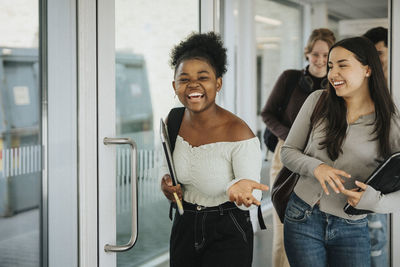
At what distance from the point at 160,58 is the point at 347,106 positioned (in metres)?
1.28

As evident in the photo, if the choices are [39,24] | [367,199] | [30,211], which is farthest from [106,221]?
[367,199]

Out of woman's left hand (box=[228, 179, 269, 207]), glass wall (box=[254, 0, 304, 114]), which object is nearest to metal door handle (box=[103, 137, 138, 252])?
woman's left hand (box=[228, 179, 269, 207])

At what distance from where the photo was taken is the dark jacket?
3473mm

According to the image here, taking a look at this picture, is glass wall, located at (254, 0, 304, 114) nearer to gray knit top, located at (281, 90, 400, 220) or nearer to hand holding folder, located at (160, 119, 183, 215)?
gray knit top, located at (281, 90, 400, 220)

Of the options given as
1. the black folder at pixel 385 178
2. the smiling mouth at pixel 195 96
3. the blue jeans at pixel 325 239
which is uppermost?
the smiling mouth at pixel 195 96

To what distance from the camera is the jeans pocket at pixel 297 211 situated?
7.39 feet

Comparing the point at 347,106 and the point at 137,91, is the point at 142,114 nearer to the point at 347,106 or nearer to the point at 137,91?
the point at 137,91

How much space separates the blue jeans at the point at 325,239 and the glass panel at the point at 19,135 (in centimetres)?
117

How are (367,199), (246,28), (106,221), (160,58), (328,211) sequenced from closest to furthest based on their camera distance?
(367,199), (328,211), (106,221), (160,58), (246,28)

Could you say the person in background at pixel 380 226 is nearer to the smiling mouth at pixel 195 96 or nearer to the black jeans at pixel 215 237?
the black jeans at pixel 215 237

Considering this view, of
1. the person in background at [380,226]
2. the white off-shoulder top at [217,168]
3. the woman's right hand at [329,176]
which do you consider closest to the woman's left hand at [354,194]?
the woman's right hand at [329,176]

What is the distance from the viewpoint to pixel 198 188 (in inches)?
81.7

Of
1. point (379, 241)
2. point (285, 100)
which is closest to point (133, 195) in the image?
point (285, 100)

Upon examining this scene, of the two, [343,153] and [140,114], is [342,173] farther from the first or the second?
[140,114]
